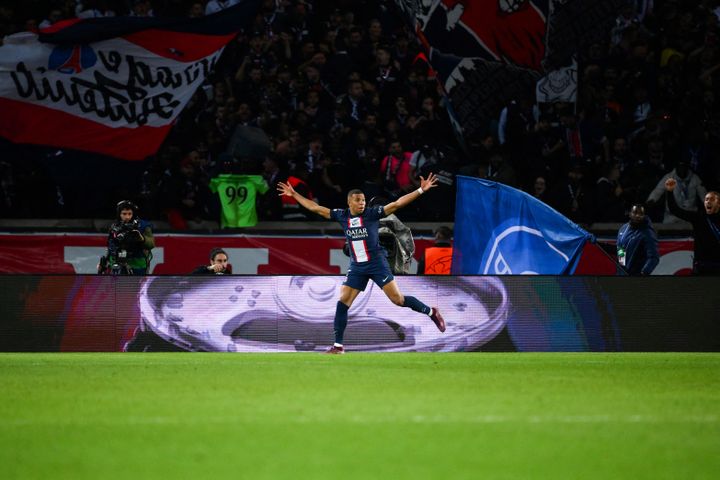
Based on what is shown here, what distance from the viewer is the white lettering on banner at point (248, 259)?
18547 millimetres

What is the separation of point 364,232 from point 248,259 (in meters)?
4.86

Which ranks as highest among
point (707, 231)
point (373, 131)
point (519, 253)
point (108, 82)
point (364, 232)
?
point (108, 82)

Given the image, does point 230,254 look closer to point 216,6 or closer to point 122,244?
point 122,244

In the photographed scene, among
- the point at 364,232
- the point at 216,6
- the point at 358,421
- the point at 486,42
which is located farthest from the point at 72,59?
the point at 358,421

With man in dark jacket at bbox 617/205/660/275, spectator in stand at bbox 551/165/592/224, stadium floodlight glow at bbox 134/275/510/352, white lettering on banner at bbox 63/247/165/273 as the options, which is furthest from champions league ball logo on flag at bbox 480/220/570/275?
white lettering on banner at bbox 63/247/165/273

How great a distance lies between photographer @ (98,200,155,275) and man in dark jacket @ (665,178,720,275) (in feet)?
23.2

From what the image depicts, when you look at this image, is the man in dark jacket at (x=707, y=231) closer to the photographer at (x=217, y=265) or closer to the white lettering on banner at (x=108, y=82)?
the photographer at (x=217, y=265)

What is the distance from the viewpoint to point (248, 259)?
732 inches

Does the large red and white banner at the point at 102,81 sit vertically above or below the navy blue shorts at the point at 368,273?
above

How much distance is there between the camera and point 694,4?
872 inches

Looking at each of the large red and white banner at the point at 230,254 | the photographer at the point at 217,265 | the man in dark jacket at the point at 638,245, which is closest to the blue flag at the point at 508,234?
the man in dark jacket at the point at 638,245

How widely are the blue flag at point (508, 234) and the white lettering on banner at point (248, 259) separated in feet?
10.9

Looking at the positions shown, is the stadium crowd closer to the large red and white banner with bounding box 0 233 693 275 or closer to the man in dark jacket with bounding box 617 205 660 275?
the large red and white banner with bounding box 0 233 693 275

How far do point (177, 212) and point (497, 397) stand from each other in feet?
34.1
